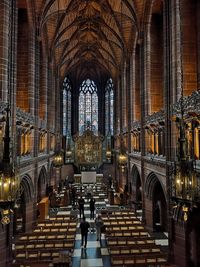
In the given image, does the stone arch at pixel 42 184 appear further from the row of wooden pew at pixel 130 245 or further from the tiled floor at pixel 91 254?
the row of wooden pew at pixel 130 245

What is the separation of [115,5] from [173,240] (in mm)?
19572

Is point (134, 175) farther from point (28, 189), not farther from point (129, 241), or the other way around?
point (129, 241)

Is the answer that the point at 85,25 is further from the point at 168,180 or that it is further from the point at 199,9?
the point at 168,180

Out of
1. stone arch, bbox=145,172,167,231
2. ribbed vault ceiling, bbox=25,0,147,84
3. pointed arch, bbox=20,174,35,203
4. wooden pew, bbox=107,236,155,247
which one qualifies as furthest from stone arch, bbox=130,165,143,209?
wooden pew, bbox=107,236,155,247

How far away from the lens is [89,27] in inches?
1198

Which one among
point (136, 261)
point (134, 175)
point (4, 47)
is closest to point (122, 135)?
point (134, 175)

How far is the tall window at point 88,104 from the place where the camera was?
46.6 metres

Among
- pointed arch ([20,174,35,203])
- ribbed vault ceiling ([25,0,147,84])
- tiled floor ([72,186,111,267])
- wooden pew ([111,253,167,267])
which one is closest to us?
wooden pew ([111,253,167,267])

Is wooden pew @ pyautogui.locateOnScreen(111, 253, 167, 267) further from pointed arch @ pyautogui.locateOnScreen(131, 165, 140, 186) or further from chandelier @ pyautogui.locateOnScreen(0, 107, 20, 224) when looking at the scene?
pointed arch @ pyautogui.locateOnScreen(131, 165, 140, 186)

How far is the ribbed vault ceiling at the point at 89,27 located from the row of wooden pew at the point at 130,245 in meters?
15.0

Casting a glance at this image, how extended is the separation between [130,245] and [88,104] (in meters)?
36.2

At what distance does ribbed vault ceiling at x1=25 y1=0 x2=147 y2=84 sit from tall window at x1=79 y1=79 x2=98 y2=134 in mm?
8587

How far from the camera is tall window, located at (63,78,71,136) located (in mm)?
44312

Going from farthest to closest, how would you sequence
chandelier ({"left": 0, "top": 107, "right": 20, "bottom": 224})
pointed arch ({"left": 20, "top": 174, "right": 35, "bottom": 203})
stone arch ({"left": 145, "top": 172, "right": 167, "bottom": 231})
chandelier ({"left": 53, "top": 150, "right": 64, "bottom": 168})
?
chandelier ({"left": 53, "top": 150, "right": 64, "bottom": 168}) < stone arch ({"left": 145, "top": 172, "right": 167, "bottom": 231}) < pointed arch ({"left": 20, "top": 174, "right": 35, "bottom": 203}) < chandelier ({"left": 0, "top": 107, "right": 20, "bottom": 224})
